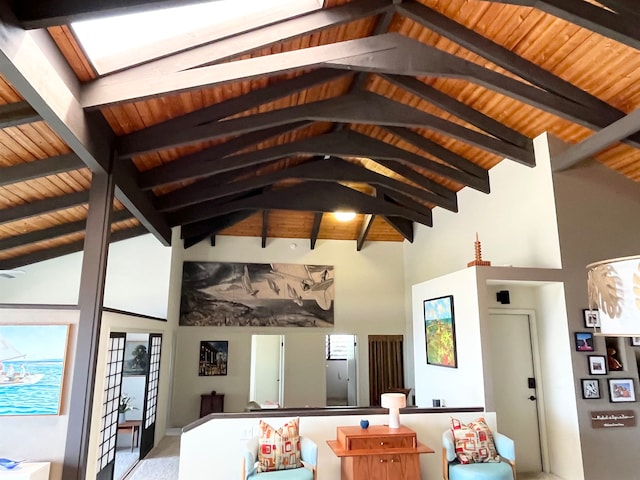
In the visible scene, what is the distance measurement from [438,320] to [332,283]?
3.87 meters

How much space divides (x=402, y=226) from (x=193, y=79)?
23.3ft

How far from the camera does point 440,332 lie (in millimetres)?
6301

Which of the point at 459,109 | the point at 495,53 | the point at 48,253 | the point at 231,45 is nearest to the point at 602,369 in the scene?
the point at 459,109

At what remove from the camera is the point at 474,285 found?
5.32 meters

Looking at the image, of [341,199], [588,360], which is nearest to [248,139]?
[341,199]

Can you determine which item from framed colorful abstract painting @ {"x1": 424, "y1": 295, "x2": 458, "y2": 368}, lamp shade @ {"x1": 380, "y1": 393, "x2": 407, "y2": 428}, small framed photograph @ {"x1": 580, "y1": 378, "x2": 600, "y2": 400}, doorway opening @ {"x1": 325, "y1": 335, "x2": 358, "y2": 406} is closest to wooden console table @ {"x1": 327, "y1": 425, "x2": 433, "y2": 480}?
lamp shade @ {"x1": 380, "y1": 393, "x2": 407, "y2": 428}

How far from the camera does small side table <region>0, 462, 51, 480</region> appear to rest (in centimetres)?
332

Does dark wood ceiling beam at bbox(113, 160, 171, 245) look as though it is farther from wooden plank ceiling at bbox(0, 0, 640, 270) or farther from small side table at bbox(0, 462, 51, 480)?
small side table at bbox(0, 462, 51, 480)

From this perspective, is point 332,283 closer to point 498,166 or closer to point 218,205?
point 218,205

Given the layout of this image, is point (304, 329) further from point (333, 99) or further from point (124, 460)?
point (333, 99)

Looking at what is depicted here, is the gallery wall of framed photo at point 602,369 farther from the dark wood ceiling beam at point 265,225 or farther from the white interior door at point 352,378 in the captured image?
the dark wood ceiling beam at point 265,225

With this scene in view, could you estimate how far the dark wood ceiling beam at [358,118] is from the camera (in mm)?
4860

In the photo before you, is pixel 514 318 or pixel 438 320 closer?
pixel 514 318

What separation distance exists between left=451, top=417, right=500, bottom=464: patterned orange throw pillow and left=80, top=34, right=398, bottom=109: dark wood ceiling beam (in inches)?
157
